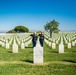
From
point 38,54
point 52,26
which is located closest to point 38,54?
point 38,54

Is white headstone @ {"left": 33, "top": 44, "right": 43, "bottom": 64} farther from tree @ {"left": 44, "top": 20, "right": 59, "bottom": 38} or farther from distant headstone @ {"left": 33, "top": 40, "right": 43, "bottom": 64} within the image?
tree @ {"left": 44, "top": 20, "right": 59, "bottom": 38}

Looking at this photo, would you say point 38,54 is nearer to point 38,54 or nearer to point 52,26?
point 38,54

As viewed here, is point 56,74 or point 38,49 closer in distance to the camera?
point 56,74

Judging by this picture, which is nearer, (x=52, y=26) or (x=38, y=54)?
(x=38, y=54)

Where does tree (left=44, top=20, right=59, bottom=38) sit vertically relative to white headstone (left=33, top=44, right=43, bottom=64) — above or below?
above

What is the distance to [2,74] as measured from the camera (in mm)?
13359

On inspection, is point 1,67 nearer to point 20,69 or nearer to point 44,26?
point 20,69

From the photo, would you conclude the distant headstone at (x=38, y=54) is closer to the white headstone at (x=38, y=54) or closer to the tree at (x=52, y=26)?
the white headstone at (x=38, y=54)

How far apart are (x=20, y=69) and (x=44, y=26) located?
6206 cm

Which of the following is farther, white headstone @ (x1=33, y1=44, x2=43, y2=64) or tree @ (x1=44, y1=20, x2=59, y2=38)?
tree @ (x1=44, y1=20, x2=59, y2=38)

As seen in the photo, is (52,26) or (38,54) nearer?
(38,54)

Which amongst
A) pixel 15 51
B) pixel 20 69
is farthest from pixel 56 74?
pixel 15 51

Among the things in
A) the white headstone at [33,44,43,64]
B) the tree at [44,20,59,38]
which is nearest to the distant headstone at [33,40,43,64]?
the white headstone at [33,44,43,64]

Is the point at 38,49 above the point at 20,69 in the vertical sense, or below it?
above
